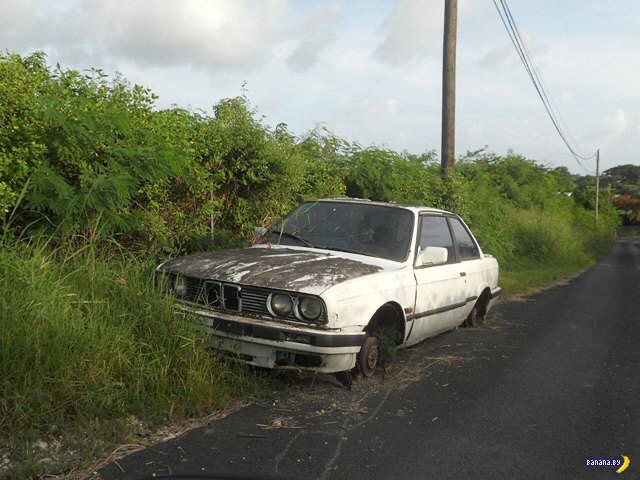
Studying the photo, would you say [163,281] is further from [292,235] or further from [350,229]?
[350,229]

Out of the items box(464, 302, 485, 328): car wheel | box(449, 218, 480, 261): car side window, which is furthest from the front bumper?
box(464, 302, 485, 328): car wheel

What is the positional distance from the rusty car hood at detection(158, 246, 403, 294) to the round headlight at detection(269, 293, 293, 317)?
93mm

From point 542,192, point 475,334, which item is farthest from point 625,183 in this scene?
point 475,334

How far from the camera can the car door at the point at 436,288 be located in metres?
5.86

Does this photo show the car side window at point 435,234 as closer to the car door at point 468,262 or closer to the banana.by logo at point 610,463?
the car door at point 468,262

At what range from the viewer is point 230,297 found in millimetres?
4906

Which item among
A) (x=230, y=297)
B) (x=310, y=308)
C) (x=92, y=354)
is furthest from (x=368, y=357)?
(x=92, y=354)

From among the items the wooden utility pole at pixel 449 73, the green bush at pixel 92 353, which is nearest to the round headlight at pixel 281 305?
the green bush at pixel 92 353

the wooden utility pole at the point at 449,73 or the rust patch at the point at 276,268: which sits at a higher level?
the wooden utility pole at the point at 449,73

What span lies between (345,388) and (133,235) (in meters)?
3.43

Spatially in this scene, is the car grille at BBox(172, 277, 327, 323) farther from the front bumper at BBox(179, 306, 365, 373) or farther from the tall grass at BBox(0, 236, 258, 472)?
the tall grass at BBox(0, 236, 258, 472)

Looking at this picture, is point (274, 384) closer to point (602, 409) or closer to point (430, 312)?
point (430, 312)

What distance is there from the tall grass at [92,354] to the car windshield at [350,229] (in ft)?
5.61

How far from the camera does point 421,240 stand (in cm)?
624
